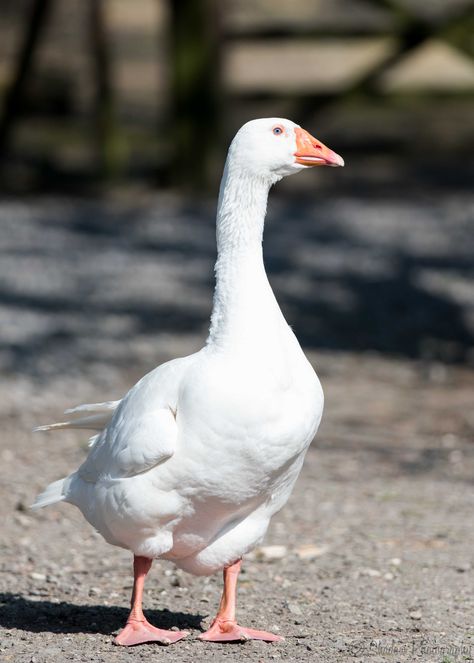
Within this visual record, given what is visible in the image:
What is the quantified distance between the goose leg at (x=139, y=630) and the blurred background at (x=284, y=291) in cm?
16

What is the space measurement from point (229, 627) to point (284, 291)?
7217 mm

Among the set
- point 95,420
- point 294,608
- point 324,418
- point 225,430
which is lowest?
point 324,418

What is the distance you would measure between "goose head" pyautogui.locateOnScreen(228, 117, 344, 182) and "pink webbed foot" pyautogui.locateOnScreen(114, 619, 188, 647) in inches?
71.0

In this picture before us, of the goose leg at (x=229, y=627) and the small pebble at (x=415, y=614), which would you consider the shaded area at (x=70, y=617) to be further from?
the small pebble at (x=415, y=614)

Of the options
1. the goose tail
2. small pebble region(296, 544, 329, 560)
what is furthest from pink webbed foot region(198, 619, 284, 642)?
small pebble region(296, 544, 329, 560)

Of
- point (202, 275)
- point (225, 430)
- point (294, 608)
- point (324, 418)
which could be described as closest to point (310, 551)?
point (294, 608)

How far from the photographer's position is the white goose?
170 inches

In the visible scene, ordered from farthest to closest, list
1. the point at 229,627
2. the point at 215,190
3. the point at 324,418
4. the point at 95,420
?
1. the point at 215,190
2. the point at 324,418
3. the point at 95,420
4. the point at 229,627

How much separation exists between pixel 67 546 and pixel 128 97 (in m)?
15.1

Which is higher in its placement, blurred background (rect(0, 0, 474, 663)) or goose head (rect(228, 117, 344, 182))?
goose head (rect(228, 117, 344, 182))

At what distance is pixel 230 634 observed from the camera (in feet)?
15.5

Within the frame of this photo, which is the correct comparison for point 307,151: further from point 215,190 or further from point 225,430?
point 215,190

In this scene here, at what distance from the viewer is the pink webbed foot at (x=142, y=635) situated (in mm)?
4641

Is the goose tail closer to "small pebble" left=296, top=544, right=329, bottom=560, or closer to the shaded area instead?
the shaded area
